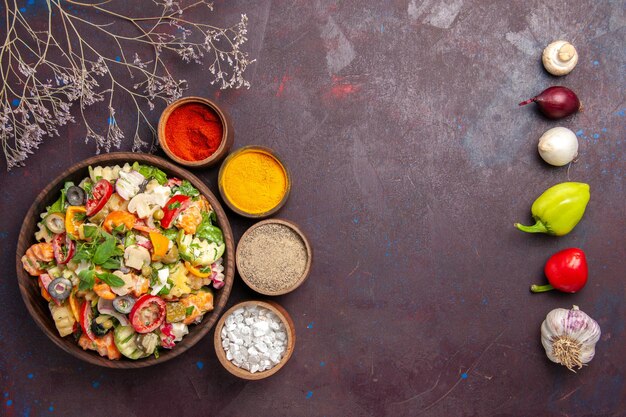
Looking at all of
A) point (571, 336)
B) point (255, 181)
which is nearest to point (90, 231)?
point (255, 181)

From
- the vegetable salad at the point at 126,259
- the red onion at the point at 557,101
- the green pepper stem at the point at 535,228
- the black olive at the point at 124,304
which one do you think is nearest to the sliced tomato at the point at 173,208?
the vegetable salad at the point at 126,259

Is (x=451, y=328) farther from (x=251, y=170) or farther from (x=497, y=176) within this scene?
(x=251, y=170)

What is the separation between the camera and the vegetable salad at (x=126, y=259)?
241 centimetres

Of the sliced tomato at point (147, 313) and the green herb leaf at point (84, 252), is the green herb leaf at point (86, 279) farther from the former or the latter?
the sliced tomato at point (147, 313)

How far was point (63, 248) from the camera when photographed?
8.15 ft

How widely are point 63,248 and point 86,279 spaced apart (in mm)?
245

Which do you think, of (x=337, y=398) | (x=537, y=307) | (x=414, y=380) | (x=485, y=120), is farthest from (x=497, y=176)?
(x=337, y=398)

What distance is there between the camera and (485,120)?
296 cm

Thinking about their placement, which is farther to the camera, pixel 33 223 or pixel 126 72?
pixel 126 72

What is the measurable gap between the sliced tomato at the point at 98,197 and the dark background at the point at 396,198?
53cm

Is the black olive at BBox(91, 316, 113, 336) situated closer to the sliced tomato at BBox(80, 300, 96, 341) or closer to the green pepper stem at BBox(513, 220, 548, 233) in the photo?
the sliced tomato at BBox(80, 300, 96, 341)

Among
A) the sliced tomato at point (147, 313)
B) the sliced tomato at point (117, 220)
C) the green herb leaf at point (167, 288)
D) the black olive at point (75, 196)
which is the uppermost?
the black olive at point (75, 196)

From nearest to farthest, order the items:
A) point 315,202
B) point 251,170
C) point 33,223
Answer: point 33,223 → point 251,170 → point 315,202

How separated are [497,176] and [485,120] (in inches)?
11.8
